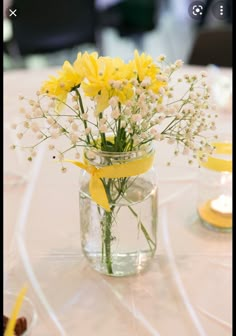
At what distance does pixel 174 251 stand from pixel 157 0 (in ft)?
9.93

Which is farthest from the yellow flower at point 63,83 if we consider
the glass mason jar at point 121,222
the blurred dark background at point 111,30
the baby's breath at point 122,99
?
the blurred dark background at point 111,30

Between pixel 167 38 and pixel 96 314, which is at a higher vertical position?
pixel 167 38

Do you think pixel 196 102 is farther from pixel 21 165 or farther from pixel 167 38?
pixel 167 38

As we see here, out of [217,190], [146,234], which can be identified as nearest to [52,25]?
[217,190]

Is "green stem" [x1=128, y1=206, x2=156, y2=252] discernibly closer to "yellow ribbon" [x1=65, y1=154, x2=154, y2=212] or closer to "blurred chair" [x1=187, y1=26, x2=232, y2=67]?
"yellow ribbon" [x1=65, y1=154, x2=154, y2=212]

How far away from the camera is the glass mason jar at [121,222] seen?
2.86 feet

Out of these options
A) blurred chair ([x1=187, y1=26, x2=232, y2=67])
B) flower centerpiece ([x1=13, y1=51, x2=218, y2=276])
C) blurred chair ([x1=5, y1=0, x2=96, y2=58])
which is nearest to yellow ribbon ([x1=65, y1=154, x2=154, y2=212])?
flower centerpiece ([x1=13, y1=51, x2=218, y2=276])

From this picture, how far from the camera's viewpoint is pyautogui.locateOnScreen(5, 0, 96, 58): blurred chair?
262 centimetres

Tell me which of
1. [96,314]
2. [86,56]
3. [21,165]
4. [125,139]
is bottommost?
[96,314]

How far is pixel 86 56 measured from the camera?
758mm

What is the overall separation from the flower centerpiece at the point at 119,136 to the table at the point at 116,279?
5cm

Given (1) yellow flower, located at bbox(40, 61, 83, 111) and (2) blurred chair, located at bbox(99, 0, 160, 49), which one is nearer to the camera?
(1) yellow flower, located at bbox(40, 61, 83, 111)

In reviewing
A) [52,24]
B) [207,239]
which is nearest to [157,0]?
[52,24]

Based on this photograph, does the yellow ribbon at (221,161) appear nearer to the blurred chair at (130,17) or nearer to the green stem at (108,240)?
the green stem at (108,240)
